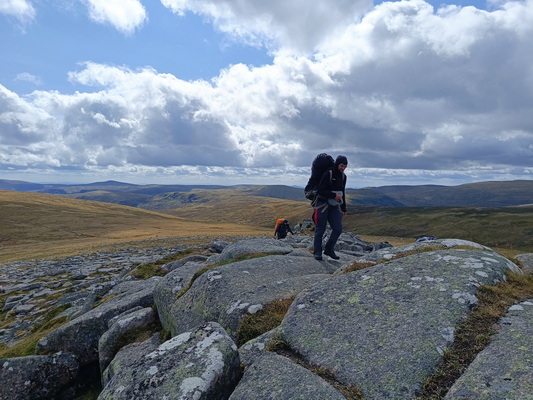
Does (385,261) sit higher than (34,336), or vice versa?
A: (385,261)

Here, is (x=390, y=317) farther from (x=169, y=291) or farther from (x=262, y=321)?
(x=169, y=291)

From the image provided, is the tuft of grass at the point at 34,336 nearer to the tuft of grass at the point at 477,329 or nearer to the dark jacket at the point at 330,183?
the dark jacket at the point at 330,183

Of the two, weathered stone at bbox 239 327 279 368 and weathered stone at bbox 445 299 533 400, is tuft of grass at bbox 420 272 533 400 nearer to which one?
weathered stone at bbox 445 299 533 400

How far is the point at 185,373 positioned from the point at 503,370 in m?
5.32

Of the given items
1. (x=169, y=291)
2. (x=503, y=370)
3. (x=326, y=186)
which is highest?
(x=326, y=186)

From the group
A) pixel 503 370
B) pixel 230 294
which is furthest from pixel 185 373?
pixel 503 370

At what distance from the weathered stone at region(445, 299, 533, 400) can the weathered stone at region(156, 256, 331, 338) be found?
5.05m

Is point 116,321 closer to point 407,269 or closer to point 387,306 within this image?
point 387,306

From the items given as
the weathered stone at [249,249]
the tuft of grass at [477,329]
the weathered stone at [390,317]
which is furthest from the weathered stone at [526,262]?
the weathered stone at [249,249]

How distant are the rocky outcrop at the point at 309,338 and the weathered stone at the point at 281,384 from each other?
0.02 metres

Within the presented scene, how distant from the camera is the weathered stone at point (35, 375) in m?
9.40

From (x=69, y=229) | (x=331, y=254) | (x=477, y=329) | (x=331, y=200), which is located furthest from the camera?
(x=69, y=229)

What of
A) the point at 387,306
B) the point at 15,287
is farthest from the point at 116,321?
the point at 15,287

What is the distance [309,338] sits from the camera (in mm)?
6961
